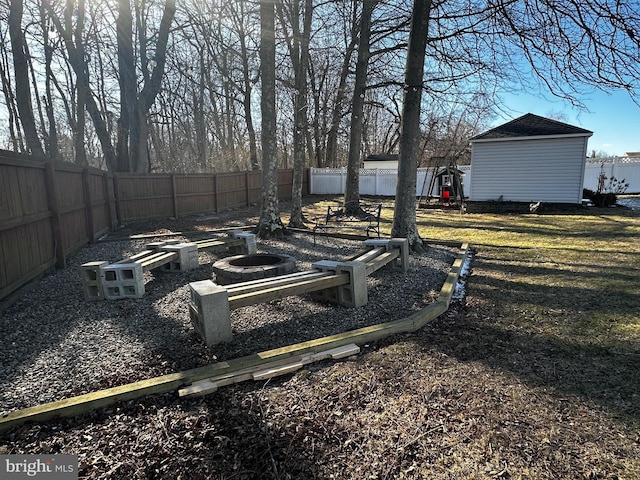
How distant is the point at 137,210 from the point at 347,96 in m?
12.5

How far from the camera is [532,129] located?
14.5 m

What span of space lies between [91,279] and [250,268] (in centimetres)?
193

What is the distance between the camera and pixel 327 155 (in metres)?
28.8

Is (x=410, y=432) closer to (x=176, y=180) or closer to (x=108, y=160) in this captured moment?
(x=176, y=180)

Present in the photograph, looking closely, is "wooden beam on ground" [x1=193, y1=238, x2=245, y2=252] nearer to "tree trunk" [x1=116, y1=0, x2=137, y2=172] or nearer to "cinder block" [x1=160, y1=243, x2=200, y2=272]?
"cinder block" [x1=160, y1=243, x2=200, y2=272]

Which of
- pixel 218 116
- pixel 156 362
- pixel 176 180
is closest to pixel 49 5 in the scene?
pixel 176 180

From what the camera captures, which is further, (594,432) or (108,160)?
(108,160)

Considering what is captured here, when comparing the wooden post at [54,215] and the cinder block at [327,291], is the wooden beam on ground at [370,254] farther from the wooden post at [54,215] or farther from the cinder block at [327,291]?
the wooden post at [54,215]

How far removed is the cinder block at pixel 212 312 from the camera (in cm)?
316

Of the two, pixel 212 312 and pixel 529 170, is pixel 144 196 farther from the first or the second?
pixel 529 170

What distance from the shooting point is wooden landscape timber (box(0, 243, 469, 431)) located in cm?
226

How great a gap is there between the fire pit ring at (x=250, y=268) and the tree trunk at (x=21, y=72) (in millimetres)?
10532

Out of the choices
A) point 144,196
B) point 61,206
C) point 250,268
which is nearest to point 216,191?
point 144,196

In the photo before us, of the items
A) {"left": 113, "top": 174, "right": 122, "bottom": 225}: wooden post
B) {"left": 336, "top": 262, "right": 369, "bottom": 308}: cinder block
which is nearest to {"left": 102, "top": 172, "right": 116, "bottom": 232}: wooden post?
{"left": 113, "top": 174, "right": 122, "bottom": 225}: wooden post
